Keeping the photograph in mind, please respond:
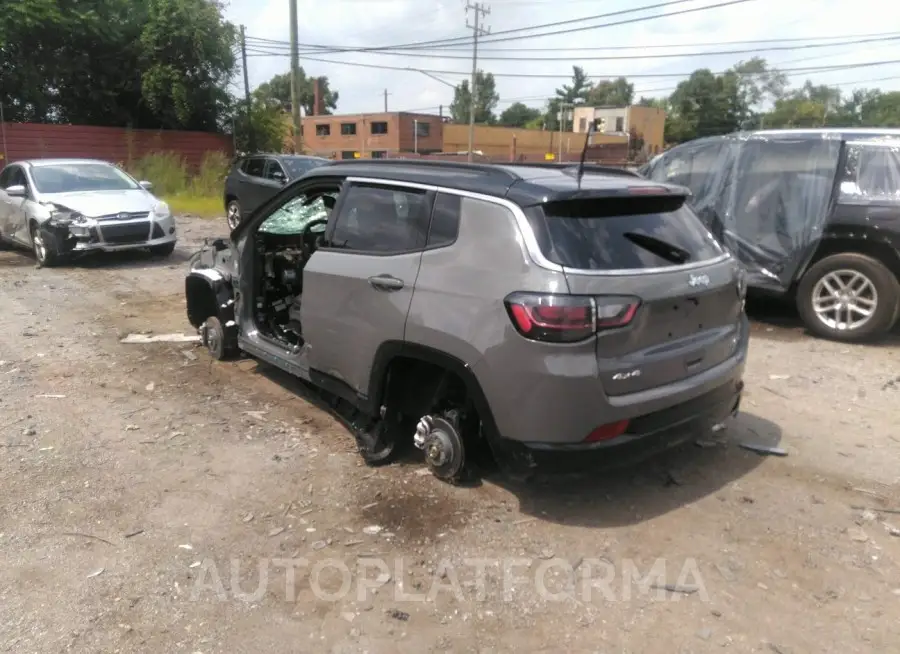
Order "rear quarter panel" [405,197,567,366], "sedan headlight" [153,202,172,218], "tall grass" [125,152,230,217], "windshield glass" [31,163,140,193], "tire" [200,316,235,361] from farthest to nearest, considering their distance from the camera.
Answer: "tall grass" [125,152,230,217] < "windshield glass" [31,163,140,193] < "sedan headlight" [153,202,172,218] < "tire" [200,316,235,361] < "rear quarter panel" [405,197,567,366]

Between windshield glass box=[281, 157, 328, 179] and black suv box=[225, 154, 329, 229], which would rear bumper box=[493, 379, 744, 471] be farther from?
windshield glass box=[281, 157, 328, 179]

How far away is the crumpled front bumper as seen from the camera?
1070 centimetres

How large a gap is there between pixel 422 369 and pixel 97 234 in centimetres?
842

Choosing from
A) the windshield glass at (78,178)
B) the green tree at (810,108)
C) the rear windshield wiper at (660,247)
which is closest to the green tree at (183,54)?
the windshield glass at (78,178)

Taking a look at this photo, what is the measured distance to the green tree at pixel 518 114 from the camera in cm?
11781

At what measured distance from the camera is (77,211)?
35.6 feet

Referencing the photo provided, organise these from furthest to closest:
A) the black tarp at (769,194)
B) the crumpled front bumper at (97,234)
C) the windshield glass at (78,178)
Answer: the windshield glass at (78,178) < the crumpled front bumper at (97,234) < the black tarp at (769,194)

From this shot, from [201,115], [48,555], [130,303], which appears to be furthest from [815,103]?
[48,555]

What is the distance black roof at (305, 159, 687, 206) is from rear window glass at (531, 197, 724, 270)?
68mm

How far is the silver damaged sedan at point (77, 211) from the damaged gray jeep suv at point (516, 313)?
7.24 m

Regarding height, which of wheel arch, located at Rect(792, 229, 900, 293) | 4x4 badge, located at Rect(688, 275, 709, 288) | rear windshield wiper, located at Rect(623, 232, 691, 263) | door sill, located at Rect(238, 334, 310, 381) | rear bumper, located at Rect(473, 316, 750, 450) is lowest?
door sill, located at Rect(238, 334, 310, 381)

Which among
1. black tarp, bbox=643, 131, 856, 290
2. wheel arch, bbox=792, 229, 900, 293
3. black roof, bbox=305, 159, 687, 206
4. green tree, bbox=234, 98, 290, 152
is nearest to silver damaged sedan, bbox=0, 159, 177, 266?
black roof, bbox=305, 159, 687, 206

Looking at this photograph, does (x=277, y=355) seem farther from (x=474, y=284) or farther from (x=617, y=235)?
(x=617, y=235)

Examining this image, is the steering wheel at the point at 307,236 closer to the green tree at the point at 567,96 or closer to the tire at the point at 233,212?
the tire at the point at 233,212
